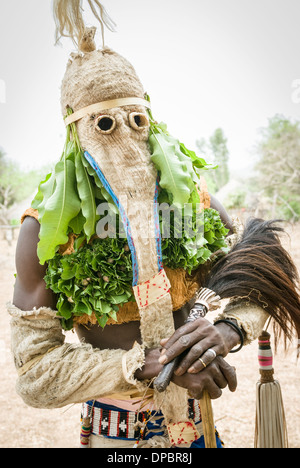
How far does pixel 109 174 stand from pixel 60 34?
682 millimetres

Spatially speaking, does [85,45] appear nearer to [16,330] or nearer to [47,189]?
[47,189]

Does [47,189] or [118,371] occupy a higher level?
[47,189]

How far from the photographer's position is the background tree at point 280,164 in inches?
866

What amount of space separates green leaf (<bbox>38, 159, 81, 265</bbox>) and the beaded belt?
2.53ft

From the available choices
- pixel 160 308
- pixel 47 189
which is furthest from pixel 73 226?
pixel 160 308

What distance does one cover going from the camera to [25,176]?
30.1 metres

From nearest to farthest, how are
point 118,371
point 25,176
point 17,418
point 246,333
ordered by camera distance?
point 118,371
point 246,333
point 17,418
point 25,176

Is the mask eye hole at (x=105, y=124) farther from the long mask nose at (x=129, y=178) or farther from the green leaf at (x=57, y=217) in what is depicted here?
the green leaf at (x=57, y=217)

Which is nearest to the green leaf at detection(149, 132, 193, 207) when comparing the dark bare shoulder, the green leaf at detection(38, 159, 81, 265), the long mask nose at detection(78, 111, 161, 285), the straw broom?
the long mask nose at detection(78, 111, 161, 285)

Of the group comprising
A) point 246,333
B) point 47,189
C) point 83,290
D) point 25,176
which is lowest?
point 246,333

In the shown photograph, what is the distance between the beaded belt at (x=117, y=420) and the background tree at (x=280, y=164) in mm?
19989

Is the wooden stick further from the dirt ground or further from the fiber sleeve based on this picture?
the dirt ground

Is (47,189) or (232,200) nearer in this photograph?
(47,189)

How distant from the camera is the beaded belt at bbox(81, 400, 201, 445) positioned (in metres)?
1.64
